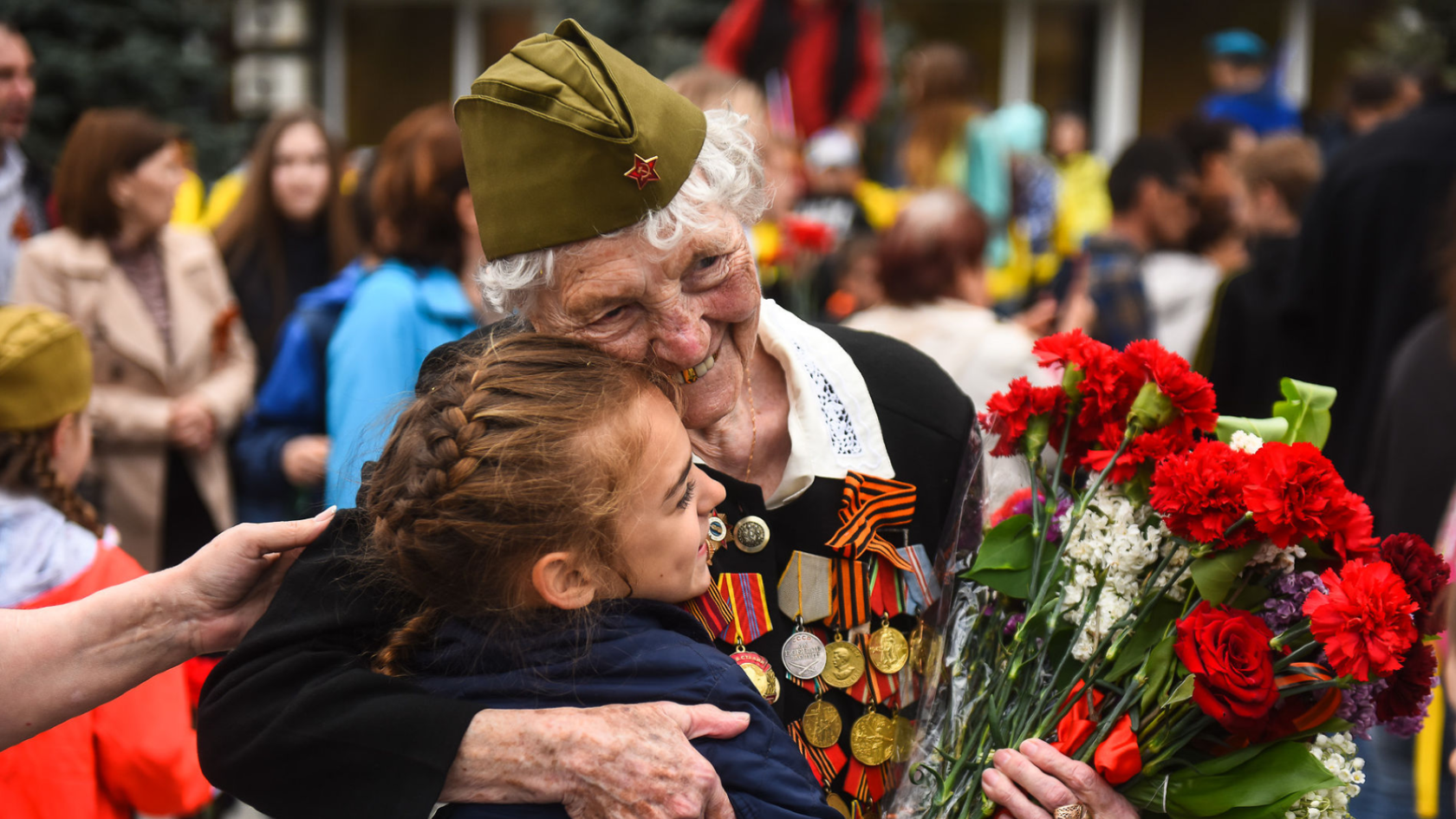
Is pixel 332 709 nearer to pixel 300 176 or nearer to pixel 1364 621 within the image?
pixel 1364 621

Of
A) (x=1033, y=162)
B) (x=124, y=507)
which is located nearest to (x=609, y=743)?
(x=124, y=507)

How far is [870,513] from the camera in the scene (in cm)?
206

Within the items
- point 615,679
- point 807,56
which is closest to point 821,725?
point 615,679

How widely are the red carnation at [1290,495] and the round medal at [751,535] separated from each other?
0.73m

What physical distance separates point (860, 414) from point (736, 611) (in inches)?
→ 16.4

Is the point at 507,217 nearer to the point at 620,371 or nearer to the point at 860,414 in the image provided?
the point at 620,371

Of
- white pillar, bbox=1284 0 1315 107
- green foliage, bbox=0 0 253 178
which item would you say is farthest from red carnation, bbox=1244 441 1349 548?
white pillar, bbox=1284 0 1315 107

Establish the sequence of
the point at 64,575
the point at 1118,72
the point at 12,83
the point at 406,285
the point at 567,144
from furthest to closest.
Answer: the point at 1118,72, the point at 12,83, the point at 406,285, the point at 64,575, the point at 567,144

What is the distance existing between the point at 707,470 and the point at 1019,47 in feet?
48.8

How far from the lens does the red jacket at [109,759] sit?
251cm

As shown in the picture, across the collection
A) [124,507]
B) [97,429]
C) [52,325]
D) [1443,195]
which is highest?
[1443,195]

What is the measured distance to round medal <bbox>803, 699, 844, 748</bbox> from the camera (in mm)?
1961

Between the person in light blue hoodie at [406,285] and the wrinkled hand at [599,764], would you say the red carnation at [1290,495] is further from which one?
the person in light blue hoodie at [406,285]

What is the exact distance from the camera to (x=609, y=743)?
1585 mm
